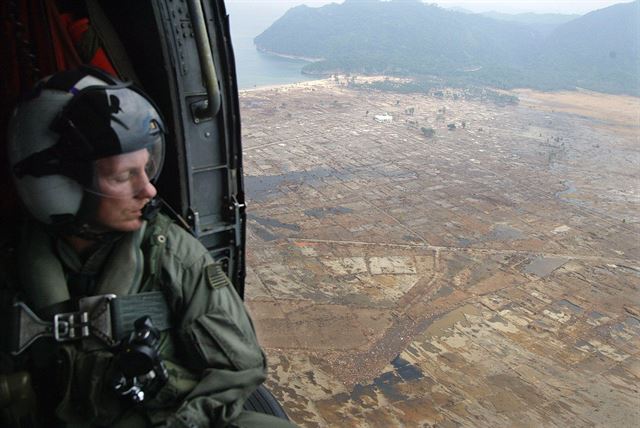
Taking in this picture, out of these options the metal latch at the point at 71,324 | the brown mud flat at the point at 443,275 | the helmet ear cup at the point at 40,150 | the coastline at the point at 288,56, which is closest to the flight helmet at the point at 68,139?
the helmet ear cup at the point at 40,150

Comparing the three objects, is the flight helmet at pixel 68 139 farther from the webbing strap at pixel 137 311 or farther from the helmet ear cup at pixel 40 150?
the webbing strap at pixel 137 311

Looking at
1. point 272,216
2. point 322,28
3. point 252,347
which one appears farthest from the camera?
point 322,28

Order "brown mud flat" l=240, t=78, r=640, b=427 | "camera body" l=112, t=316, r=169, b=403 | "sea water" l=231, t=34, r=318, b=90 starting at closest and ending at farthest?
1. "camera body" l=112, t=316, r=169, b=403
2. "brown mud flat" l=240, t=78, r=640, b=427
3. "sea water" l=231, t=34, r=318, b=90

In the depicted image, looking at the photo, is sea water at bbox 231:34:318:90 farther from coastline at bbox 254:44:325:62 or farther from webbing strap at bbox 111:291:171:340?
webbing strap at bbox 111:291:171:340

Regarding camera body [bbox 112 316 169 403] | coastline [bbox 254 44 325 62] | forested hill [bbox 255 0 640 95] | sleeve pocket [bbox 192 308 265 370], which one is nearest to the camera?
camera body [bbox 112 316 169 403]

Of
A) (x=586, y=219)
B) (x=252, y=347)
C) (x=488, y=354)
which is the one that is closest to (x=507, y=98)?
(x=586, y=219)

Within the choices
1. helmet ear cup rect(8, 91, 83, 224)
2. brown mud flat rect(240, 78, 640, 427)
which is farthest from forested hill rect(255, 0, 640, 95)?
helmet ear cup rect(8, 91, 83, 224)

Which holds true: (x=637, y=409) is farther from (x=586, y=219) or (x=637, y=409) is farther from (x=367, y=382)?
(x=586, y=219)
